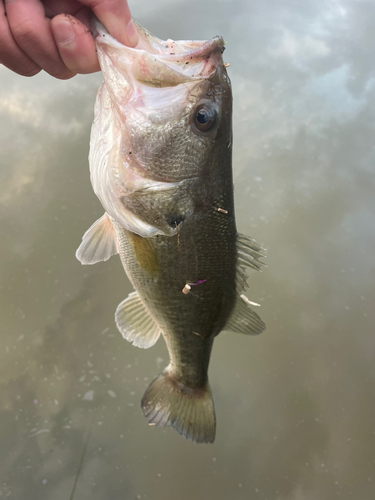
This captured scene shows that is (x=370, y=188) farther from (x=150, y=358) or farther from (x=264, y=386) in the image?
(x=150, y=358)

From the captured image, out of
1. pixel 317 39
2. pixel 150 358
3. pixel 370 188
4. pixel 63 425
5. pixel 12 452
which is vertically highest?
pixel 317 39

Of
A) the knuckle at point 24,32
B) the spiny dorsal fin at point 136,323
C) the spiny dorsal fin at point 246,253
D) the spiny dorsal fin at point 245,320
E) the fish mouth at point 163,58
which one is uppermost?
the fish mouth at point 163,58

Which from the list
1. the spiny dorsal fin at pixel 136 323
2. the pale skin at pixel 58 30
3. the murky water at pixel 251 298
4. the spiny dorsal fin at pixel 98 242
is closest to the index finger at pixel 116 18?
the pale skin at pixel 58 30

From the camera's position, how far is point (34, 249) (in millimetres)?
1775

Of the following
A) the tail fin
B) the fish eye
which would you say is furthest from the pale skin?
the tail fin

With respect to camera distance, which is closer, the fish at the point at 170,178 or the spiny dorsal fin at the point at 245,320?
the fish at the point at 170,178

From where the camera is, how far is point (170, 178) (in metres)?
0.80

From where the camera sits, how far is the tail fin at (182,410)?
1175 mm

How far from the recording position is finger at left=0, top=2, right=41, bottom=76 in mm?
649

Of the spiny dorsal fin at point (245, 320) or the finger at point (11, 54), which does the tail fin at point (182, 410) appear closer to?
the spiny dorsal fin at point (245, 320)

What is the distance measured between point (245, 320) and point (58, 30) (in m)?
0.97

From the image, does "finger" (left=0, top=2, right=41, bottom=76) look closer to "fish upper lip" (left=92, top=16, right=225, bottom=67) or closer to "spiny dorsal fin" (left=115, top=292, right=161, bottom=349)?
"fish upper lip" (left=92, top=16, right=225, bottom=67)

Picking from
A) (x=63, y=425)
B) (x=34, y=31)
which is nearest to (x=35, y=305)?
(x=63, y=425)

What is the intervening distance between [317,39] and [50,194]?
233 centimetres
